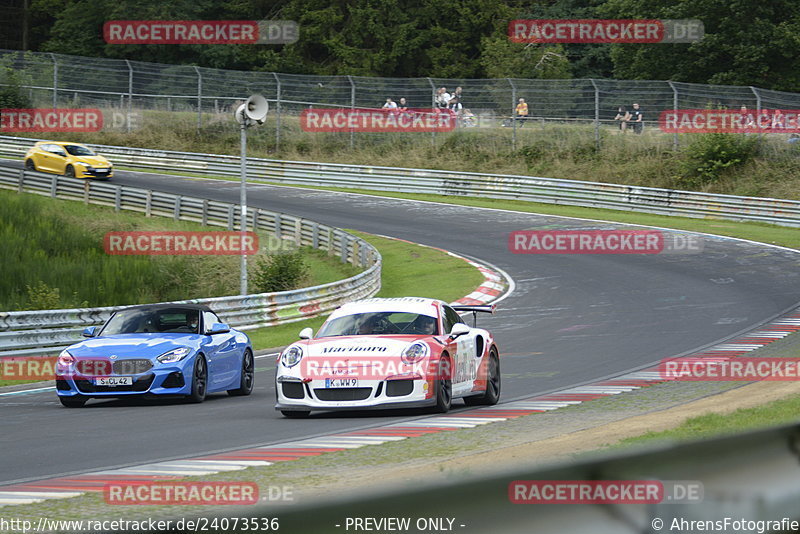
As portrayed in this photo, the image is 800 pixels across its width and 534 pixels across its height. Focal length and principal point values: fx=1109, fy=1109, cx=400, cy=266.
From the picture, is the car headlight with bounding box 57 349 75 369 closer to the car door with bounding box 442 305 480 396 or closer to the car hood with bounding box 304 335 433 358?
the car hood with bounding box 304 335 433 358

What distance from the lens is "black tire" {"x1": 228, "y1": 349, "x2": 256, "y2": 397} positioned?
14.7 meters

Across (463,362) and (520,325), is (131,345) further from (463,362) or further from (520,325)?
(520,325)

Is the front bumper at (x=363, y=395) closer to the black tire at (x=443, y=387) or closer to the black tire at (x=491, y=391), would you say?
the black tire at (x=443, y=387)

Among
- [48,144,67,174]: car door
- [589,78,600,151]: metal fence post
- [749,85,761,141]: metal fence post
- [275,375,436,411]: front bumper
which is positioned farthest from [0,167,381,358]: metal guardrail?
[749,85,761,141]: metal fence post

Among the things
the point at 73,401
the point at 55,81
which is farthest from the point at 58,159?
the point at 73,401

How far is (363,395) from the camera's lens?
11289 millimetres

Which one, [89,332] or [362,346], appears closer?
[362,346]

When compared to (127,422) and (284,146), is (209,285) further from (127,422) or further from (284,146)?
(284,146)

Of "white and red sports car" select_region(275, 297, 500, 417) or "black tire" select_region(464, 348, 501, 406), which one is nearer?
"white and red sports car" select_region(275, 297, 500, 417)

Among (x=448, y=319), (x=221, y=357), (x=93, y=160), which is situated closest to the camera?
(x=448, y=319)

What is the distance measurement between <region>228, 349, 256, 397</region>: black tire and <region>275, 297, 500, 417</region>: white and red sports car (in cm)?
272

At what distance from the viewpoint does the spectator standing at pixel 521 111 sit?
145 feet

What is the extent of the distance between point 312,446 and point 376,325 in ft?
9.48

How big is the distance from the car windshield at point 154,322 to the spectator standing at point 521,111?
31363 millimetres
